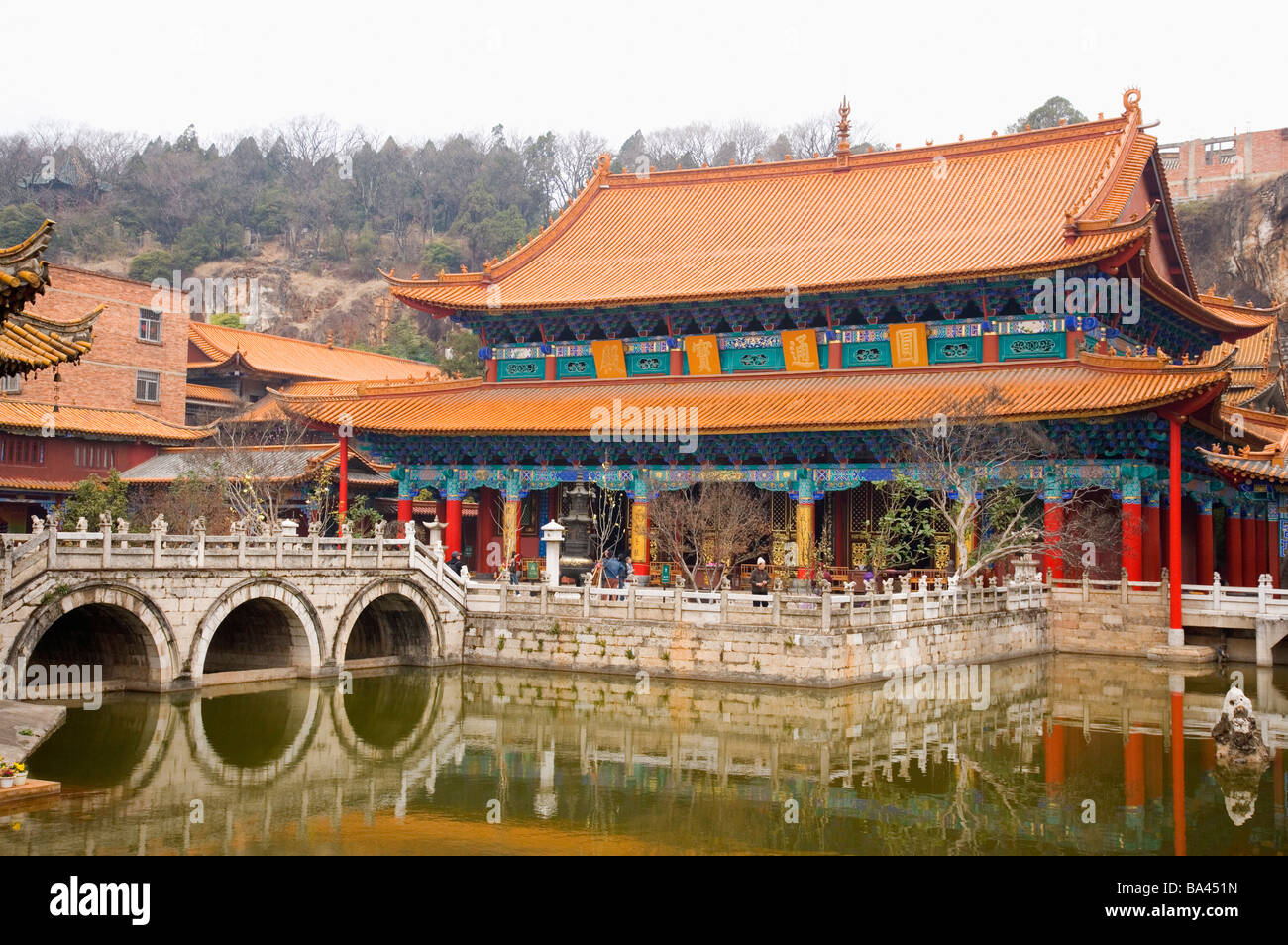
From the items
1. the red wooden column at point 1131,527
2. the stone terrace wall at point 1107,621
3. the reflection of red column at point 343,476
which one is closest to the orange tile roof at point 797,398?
the reflection of red column at point 343,476

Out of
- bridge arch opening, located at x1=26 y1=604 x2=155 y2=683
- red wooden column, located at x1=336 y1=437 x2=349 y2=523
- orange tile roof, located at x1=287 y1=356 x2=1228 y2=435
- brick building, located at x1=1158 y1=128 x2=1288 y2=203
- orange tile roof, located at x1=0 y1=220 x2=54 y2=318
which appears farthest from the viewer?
brick building, located at x1=1158 y1=128 x2=1288 y2=203

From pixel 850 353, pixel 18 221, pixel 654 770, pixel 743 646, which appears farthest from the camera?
pixel 18 221

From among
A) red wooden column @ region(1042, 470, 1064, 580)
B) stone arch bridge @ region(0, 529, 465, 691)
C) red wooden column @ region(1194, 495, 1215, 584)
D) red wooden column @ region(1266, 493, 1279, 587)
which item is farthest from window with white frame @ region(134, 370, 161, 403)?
red wooden column @ region(1266, 493, 1279, 587)

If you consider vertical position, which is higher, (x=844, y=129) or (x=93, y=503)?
(x=844, y=129)

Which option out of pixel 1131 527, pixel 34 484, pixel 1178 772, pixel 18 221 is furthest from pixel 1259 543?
pixel 18 221

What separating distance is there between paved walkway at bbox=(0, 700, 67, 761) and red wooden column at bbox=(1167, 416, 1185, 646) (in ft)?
68.1

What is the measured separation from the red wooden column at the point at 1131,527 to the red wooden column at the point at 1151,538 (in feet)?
1.57

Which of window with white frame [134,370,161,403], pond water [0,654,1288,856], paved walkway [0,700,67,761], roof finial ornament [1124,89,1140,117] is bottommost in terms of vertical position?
pond water [0,654,1288,856]

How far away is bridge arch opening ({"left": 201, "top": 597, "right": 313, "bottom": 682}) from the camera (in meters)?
24.3

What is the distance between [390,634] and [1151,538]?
16.8m

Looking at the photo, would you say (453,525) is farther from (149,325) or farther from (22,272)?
(22,272)

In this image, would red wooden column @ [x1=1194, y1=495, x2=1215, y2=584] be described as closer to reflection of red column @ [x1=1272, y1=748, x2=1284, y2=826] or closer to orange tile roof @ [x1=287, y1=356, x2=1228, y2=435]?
orange tile roof @ [x1=287, y1=356, x2=1228, y2=435]

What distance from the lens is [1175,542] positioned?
88.5 feet

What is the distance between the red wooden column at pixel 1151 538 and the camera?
28.7 m
